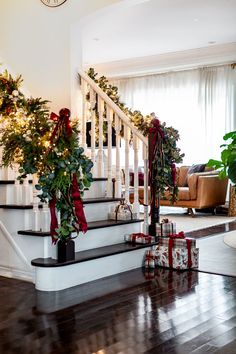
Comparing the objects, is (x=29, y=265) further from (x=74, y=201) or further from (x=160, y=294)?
(x=160, y=294)

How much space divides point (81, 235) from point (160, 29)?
4911 mm

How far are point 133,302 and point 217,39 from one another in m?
6.59

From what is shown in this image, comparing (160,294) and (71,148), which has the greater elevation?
(71,148)

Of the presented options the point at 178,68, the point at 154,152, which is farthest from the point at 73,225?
the point at 178,68

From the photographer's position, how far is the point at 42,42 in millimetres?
5387

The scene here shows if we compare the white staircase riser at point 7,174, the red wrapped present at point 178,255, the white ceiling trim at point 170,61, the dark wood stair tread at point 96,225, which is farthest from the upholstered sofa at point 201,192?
the white staircase riser at point 7,174

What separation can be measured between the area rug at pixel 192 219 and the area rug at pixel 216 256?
2.68 feet

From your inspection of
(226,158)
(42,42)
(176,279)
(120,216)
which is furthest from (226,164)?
(176,279)

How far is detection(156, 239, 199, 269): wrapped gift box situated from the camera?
4.41 metres

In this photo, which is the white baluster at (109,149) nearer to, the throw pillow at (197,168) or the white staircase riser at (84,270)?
the white staircase riser at (84,270)

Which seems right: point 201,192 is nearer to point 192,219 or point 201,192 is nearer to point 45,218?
point 192,219

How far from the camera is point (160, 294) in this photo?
359 centimetres

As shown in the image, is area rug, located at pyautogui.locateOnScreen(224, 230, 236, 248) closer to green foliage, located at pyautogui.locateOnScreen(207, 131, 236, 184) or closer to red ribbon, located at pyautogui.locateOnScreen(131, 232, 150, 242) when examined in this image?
green foliage, located at pyautogui.locateOnScreen(207, 131, 236, 184)

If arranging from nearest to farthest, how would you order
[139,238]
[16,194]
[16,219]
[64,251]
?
[64,251] → [16,219] → [16,194] → [139,238]
